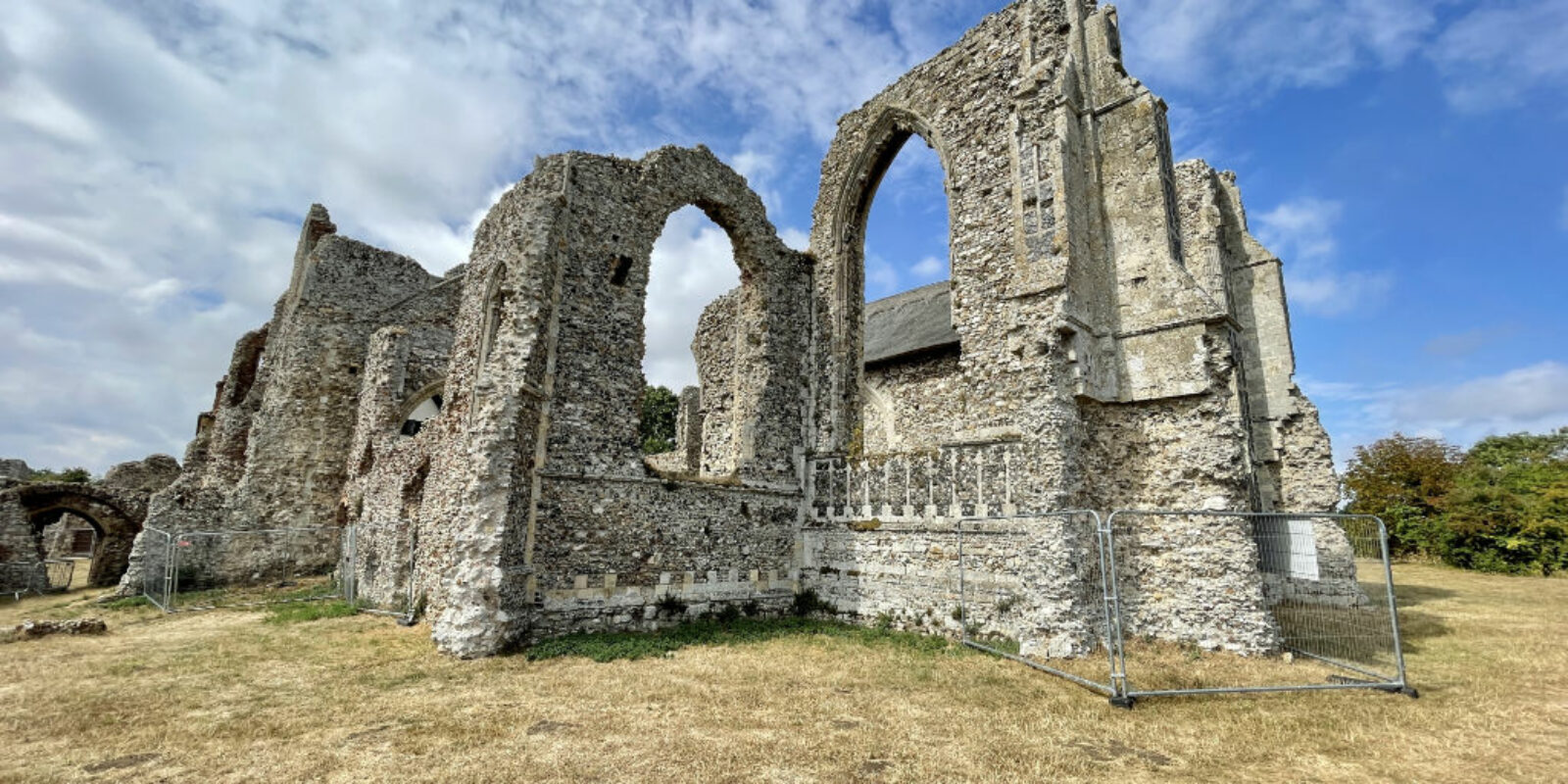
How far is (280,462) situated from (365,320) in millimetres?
4253

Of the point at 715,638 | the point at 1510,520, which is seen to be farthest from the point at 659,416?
the point at 1510,520

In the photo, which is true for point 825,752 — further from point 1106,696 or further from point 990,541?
point 990,541

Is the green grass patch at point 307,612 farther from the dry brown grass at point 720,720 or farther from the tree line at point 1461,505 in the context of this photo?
the tree line at point 1461,505

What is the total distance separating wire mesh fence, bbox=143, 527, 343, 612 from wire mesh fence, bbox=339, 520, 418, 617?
109 centimetres

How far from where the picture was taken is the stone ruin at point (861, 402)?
8.30 metres

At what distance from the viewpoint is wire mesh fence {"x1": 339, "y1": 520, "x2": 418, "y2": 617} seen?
11304 millimetres

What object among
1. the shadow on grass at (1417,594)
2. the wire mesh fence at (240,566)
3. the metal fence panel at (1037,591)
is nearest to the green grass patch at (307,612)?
the wire mesh fence at (240,566)

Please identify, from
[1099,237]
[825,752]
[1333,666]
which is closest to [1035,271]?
[1099,237]

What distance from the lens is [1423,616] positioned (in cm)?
1111

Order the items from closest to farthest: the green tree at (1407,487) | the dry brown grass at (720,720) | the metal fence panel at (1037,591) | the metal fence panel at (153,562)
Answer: the dry brown grass at (720,720) < the metal fence panel at (1037,591) < the metal fence panel at (153,562) < the green tree at (1407,487)

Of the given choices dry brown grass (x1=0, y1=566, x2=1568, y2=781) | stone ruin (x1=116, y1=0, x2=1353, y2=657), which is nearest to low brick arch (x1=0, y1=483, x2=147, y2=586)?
stone ruin (x1=116, y1=0, x2=1353, y2=657)

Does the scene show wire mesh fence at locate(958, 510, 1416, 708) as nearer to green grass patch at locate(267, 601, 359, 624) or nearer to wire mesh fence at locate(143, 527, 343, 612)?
green grass patch at locate(267, 601, 359, 624)

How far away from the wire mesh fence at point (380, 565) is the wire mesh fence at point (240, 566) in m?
1.09

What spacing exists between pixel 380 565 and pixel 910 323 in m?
14.0
